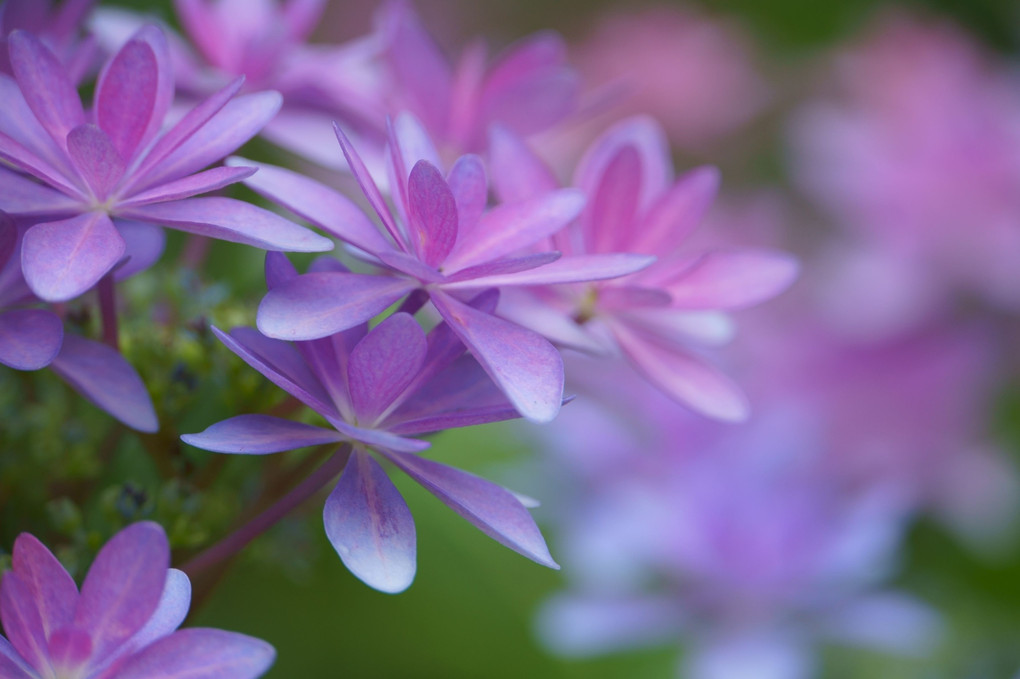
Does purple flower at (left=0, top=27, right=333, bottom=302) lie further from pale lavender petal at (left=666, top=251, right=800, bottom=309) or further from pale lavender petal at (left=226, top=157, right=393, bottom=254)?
pale lavender petal at (left=666, top=251, right=800, bottom=309)

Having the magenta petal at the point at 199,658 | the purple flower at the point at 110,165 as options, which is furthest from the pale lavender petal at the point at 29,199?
the magenta petal at the point at 199,658

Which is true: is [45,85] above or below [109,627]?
above

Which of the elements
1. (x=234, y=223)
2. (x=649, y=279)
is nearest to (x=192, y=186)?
(x=234, y=223)

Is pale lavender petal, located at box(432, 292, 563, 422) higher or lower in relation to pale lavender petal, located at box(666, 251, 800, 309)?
lower

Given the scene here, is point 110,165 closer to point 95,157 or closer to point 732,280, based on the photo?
point 95,157

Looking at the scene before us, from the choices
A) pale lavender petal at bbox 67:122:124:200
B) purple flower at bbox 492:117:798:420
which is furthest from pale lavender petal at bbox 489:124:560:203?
pale lavender petal at bbox 67:122:124:200

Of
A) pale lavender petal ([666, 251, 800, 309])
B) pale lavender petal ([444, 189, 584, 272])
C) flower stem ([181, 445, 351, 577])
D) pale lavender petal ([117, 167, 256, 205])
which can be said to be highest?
pale lavender petal ([666, 251, 800, 309])
